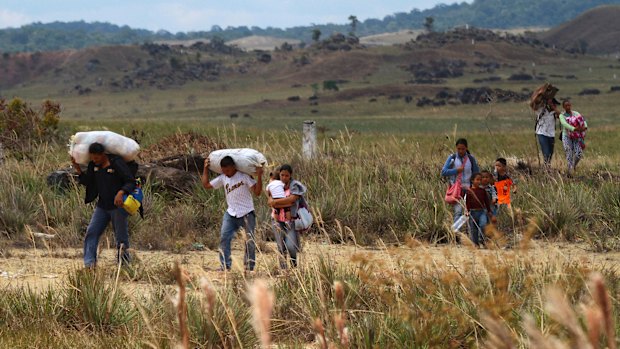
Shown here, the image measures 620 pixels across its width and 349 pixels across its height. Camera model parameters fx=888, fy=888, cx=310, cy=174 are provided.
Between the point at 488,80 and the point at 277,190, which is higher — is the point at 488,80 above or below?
below

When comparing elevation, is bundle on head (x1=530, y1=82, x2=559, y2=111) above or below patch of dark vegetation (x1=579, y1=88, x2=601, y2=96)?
above

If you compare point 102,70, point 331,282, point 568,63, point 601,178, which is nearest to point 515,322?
point 331,282

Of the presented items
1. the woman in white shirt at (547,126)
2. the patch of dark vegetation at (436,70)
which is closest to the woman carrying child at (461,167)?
the woman in white shirt at (547,126)

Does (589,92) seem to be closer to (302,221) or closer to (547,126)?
(547,126)

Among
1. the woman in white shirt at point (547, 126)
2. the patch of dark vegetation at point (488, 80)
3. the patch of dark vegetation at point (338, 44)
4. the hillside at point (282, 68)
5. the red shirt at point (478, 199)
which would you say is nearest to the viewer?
the red shirt at point (478, 199)

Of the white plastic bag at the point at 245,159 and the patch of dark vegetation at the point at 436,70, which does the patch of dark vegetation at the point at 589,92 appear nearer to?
the patch of dark vegetation at the point at 436,70

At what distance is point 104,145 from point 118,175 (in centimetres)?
32

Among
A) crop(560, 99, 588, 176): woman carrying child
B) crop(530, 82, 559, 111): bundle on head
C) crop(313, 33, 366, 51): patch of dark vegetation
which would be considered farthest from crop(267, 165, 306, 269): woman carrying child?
crop(313, 33, 366, 51): patch of dark vegetation

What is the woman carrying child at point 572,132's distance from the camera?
48.3 feet

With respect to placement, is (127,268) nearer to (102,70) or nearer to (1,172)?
(1,172)

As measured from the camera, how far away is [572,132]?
1479 centimetres

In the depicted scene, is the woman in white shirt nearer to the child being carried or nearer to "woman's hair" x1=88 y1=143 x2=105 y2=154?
the child being carried

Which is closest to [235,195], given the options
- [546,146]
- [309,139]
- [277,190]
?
[277,190]

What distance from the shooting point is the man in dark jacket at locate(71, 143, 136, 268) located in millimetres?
8125
